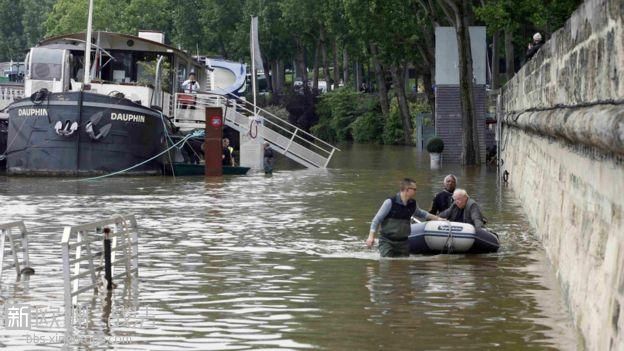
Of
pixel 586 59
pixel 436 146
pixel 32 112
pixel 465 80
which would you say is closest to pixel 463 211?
pixel 586 59

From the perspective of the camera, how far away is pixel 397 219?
1962 cm

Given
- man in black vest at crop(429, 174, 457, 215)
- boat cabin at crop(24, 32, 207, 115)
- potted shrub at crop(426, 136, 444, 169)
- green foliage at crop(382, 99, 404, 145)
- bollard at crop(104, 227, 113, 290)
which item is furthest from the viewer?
green foliage at crop(382, 99, 404, 145)

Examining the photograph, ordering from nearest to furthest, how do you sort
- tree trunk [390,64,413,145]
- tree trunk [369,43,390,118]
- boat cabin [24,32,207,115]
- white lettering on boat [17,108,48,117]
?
1. white lettering on boat [17,108,48,117]
2. boat cabin [24,32,207,115]
3. tree trunk [390,64,413,145]
4. tree trunk [369,43,390,118]

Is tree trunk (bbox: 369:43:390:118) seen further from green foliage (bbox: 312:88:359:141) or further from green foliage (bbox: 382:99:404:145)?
green foliage (bbox: 312:88:359:141)

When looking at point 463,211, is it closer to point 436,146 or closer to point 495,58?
point 436,146

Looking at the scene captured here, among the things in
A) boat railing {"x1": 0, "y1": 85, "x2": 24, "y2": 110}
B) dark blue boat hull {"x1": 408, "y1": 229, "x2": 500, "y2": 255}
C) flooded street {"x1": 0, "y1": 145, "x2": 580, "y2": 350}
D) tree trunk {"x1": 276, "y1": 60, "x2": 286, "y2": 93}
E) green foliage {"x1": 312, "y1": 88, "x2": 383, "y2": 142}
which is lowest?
flooded street {"x1": 0, "y1": 145, "x2": 580, "y2": 350}

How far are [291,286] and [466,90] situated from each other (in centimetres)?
3539

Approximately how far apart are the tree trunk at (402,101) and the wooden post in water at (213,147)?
33779mm

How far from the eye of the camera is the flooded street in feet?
43.7

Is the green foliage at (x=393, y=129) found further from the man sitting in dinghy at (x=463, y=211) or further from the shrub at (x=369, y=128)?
the man sitting in dinghy at (x=463, y=211)

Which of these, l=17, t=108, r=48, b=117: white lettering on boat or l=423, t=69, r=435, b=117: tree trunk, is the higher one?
l=423, t=69, r=435, b=117: tree trunk

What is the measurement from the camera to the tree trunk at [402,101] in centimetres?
7950

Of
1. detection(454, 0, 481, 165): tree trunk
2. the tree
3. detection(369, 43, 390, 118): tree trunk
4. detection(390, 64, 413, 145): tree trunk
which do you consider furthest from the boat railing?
detection(369, 43, 390, 118): tree trunk

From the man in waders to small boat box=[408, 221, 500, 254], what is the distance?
0.20 meters
